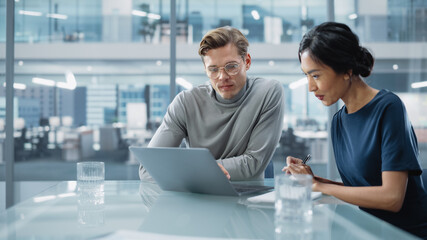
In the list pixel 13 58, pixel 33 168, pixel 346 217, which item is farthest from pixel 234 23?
pixel 346 217

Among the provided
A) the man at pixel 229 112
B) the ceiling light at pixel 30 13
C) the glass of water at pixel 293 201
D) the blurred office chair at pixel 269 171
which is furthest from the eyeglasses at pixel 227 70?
the ceiling light at pixel 30 13

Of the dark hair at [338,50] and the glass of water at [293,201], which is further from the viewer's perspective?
the dark hair at [338,50]

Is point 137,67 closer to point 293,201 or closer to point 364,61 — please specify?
point 364,61

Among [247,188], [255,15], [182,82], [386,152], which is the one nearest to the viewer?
[386,152]

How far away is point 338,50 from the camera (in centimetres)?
147

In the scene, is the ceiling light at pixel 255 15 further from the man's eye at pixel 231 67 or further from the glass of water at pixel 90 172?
the glass of water at pixel 90 172

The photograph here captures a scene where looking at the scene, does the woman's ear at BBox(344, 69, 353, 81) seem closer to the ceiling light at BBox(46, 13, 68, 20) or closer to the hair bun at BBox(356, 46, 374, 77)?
the hair bun at BBox(356, 46, 374, 77)

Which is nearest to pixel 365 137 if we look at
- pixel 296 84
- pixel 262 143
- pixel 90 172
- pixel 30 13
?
pixel 262 143

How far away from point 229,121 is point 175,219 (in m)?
1.13

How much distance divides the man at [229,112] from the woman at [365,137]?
1.52ft

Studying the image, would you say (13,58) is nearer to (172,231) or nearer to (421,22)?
(172,231)

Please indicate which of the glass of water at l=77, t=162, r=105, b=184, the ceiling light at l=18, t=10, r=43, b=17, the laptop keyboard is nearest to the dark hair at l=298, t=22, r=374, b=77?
the laptop keyboard

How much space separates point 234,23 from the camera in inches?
146

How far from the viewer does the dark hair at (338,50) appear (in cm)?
147
